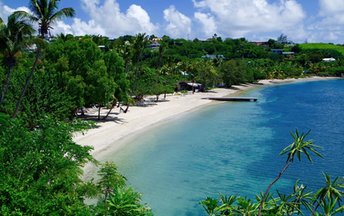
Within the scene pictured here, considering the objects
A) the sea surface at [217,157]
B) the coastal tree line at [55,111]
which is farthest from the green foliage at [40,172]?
the sea surface at [217,157]

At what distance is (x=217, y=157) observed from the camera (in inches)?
1463

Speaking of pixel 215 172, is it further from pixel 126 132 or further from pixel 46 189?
pixel 46 189

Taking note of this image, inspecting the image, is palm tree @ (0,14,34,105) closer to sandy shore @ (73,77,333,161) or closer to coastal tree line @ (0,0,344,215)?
coastal tree line @ (0,0,344,215)

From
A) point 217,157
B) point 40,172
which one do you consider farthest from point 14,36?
point 217,157

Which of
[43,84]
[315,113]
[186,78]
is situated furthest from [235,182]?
[186,78]

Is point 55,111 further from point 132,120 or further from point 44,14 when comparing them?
point 132,120

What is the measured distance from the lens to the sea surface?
90.1 ft

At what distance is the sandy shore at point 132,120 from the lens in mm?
38719

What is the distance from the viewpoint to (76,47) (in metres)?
43.2

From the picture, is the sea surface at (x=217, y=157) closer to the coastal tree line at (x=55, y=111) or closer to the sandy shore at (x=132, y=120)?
the sandy shore at (x=132, y=120)

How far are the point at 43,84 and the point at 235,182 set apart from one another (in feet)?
58.7

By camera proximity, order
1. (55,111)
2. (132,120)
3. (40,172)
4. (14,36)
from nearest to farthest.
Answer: (40,172)
(14,36)
(55,111)
(132,120)

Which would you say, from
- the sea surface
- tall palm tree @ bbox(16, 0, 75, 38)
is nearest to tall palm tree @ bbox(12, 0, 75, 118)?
tall palm tree @ bbox(16, 0, 75, 38)

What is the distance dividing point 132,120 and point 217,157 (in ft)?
57.0
